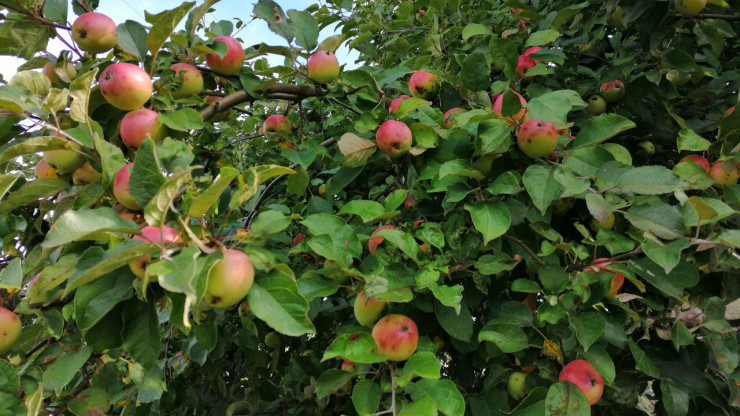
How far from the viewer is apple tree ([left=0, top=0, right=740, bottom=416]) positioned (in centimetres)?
71

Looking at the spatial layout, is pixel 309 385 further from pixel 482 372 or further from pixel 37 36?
pixel 37 36

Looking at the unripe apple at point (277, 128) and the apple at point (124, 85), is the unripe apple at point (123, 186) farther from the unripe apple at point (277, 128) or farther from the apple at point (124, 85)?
the unripe apple at point (277, 128)

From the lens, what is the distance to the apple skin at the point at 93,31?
1002mm

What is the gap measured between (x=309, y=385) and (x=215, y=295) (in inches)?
39.5

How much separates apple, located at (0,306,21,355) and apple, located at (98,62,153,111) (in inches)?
18.0

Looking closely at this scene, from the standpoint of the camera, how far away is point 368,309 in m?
1.00

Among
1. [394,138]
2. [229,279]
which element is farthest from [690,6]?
[229,279]

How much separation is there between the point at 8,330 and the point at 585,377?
1.15 m

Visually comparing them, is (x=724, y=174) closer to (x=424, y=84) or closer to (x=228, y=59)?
(x=424, y=84)

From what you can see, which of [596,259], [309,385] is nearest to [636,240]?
[596,259]

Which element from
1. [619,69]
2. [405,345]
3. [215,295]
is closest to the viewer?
[215,295]

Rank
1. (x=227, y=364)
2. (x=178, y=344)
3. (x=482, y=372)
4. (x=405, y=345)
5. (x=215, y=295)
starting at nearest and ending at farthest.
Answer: (x=215, y=295)
(x=405, y=345)
(x=482, y=372)
(x=227, y=364)
(x=178, y=344)

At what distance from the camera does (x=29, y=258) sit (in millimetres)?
955

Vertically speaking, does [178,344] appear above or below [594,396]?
below
